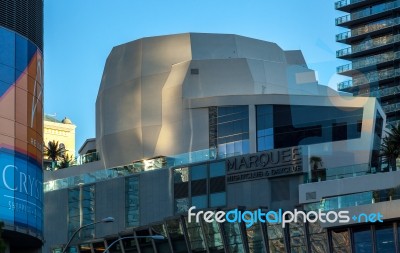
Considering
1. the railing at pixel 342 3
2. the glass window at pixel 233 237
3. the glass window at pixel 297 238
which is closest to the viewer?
the glass window at pixel 297 238

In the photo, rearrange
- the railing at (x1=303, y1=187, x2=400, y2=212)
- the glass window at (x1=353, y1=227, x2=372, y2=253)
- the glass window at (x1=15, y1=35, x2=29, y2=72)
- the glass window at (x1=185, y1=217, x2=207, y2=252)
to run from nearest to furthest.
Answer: the glass window at (x1=15, y1=35, x2=29, y2=72) < the railing at (x1=303, y1=187, x2=400, y2=212) < the glass window at (x1=353, y1=227, x2=372, y2=253) < the glass window at (x1=185, y1=217, x2=207, y2=252)

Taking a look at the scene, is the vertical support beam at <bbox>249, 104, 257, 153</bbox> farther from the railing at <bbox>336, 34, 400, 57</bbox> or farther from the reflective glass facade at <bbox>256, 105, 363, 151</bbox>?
the railing at <bbox>336, 34, 400, 57</bbox>

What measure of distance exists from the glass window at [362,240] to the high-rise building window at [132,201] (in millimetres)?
23069

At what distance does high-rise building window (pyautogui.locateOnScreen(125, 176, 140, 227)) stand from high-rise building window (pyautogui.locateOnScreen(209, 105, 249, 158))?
7.13 m

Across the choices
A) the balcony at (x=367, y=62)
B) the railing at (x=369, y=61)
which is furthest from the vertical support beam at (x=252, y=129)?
the railing at (x=369, y=61)

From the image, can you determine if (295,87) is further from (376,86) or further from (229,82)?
(376,86)

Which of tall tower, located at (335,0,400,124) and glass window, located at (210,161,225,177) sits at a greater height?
tall tower, located at (335,0,400,124)

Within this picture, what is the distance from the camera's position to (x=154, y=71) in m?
118

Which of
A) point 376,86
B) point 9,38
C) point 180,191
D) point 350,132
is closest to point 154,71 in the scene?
point 180,191

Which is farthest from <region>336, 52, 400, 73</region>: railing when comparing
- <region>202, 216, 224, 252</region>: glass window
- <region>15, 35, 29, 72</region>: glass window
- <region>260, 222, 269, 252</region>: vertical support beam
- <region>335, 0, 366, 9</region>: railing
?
<region>15, 35, 29, 72</region>: glass window

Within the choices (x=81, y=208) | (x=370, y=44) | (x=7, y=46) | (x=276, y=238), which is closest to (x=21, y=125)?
(x=7, y=46)

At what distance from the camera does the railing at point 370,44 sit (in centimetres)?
15750

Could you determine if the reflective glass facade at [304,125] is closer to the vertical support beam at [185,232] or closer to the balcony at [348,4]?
the vertical support beam at [185,232]

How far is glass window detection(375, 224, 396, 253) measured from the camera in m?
89.4
